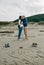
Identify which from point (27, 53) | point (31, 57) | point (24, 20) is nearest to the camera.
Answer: point (31, 57)

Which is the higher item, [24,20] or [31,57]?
[24,20]

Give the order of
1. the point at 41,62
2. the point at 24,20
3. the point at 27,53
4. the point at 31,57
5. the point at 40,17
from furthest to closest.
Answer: the point at 40,17 → the point at 24,20 → the point at 27,53 → the point at 31,57 → the point at 41,62

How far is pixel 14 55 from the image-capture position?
11.4 meters

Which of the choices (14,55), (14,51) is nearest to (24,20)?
(14,51)

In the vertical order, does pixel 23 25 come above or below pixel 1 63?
above

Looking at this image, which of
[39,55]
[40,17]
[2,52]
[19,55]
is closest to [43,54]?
[39,55]

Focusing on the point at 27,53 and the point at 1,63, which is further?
the point at 27,53

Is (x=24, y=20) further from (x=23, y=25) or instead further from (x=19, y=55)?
(x=19, y=55)

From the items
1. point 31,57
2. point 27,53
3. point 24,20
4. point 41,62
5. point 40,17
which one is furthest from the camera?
point 40,17

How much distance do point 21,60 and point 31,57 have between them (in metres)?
0.67

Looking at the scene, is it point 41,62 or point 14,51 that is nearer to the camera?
point 41,62

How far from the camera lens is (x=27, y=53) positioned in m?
11.8

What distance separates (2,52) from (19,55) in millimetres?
1277

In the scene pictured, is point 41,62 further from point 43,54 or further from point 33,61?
point 43,54
